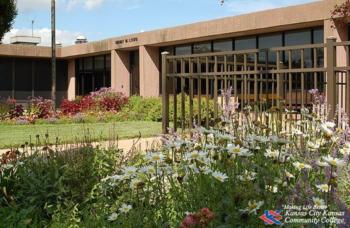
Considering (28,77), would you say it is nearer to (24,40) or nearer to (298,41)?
(24,40)

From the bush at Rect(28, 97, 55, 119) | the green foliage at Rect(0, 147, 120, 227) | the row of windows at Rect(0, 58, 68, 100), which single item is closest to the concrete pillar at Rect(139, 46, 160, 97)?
the bush at Rect(28, 97, 55, 119)

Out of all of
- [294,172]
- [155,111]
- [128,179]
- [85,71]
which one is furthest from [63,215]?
[85,71]

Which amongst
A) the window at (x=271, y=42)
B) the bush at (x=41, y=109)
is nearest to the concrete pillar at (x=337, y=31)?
the window at (x=271, y=42)

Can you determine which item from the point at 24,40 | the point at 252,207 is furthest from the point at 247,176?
the point at 24,40

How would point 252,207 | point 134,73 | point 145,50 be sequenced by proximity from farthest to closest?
1. point 134,73
2. point 145,50
3. point 252,207

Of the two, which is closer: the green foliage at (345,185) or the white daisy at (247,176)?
the white daisy at (247,176)

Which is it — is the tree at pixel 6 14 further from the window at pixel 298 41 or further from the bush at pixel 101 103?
the bush at pixel 101 103

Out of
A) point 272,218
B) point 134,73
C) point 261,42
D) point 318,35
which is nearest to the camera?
point 272,218

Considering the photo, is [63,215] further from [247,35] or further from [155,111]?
[247,35]

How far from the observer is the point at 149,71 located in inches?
1014

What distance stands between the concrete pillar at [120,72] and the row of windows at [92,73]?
94.2 inches

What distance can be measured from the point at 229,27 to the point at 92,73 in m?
14.0

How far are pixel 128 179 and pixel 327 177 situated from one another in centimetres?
135

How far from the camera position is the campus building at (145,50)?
60.3 feet
